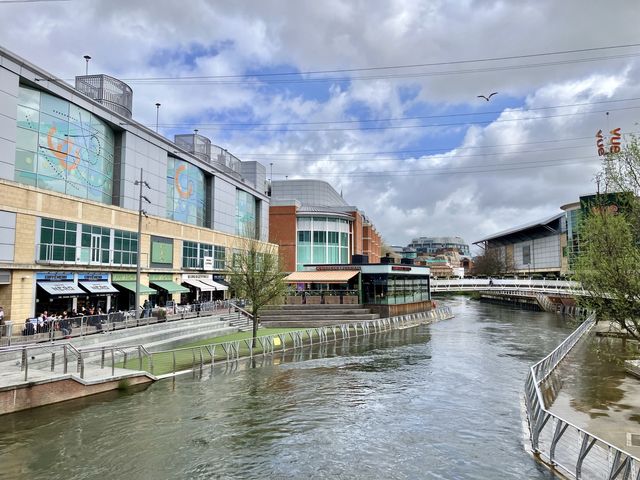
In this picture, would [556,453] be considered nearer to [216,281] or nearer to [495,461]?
[495,461]

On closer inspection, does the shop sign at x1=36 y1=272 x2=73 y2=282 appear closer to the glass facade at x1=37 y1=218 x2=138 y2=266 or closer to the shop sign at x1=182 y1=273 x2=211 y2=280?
the glass facade at x1=37 y1=218 x2=138 y2=266

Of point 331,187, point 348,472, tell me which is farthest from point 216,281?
point 331,187

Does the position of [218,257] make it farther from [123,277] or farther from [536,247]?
[536,247]

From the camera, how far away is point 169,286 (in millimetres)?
36781

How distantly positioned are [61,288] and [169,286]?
464 inches

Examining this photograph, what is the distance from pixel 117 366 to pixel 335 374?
28.1 ft

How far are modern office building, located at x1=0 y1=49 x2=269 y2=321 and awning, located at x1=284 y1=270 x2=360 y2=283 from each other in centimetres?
792

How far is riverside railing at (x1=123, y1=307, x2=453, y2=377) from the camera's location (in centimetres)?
1853

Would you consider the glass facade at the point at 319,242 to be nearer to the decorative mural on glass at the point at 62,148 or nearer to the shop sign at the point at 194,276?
the shop sign at the point at 194,276

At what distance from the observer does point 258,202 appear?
2498 inches

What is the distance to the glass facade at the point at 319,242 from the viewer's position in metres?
66.6

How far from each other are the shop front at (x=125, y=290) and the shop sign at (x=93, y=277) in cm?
83

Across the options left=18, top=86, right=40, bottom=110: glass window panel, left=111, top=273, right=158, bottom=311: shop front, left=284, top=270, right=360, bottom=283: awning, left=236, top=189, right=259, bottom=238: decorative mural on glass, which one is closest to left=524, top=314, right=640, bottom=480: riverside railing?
left=111, top=273, right=158, bottom=311: shop front

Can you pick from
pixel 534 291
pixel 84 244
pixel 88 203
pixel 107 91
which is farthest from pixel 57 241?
pixel 534 291
